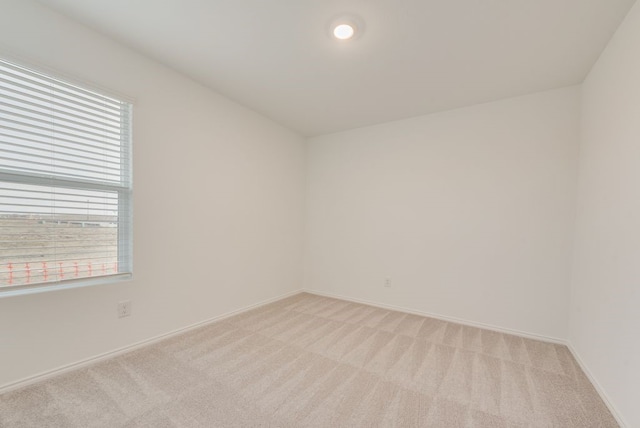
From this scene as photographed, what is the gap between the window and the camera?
1.59 metres

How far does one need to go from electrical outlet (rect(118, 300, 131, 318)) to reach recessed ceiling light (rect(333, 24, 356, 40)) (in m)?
2.62

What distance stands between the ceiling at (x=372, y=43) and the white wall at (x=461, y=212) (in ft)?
1.37

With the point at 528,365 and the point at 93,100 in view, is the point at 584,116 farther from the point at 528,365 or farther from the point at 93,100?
the point at 93,100

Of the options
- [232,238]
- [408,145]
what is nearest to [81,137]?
[232,238]

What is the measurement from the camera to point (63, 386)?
65.1 inches

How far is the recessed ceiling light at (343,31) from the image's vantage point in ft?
5.68

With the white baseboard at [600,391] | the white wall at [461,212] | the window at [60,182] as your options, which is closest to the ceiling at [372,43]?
the white wall at [461,212]

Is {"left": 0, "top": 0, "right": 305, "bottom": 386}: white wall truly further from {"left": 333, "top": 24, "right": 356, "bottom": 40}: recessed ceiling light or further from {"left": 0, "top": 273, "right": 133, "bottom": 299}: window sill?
{"left": 333, "top": 24, "right": 356, "bottom": 40}: recessed ceiling light

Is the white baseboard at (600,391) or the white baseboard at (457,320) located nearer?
the white baseboard at (600,391)

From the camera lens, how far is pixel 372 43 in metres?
1.89

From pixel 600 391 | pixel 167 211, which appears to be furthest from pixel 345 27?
pixel 600 391

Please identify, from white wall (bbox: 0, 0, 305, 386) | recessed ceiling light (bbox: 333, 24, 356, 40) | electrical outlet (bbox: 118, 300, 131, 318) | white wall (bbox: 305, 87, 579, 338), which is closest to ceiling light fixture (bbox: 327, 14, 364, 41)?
recessed ceiling light (bbox: 333, 24, 356, 40)

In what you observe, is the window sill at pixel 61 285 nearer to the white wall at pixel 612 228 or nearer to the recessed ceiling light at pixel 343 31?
the recessed ceiling light at pixel 343 31

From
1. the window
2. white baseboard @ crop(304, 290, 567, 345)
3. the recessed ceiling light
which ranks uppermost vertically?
the recessed ceiling light
